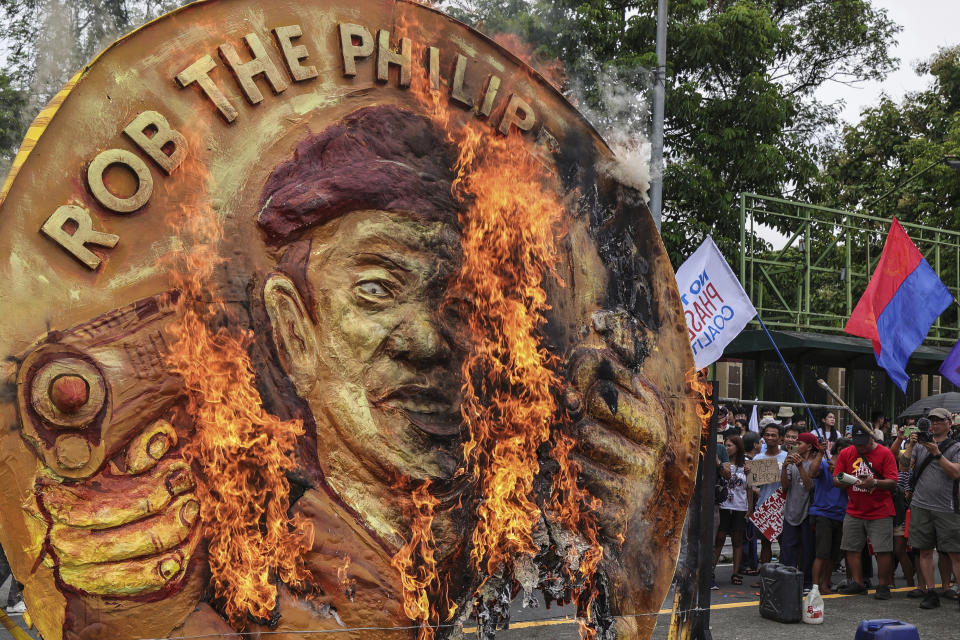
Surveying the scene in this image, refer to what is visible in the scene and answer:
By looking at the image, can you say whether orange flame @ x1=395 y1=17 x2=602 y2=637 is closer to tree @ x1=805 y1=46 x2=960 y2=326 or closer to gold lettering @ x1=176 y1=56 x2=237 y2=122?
gold lettering @ x1=176 y1=56 x2=237 y2=122

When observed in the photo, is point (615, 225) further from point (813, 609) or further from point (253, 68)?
point (813, 609)

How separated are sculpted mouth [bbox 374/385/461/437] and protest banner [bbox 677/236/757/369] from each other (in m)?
4.46

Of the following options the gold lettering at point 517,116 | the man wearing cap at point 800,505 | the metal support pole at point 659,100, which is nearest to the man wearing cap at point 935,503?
the man wearing cap at point 800,505

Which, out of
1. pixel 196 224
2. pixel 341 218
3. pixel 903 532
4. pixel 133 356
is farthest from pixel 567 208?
pixel 903 532

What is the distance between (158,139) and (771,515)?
8.72 m

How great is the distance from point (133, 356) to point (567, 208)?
1.96 metres

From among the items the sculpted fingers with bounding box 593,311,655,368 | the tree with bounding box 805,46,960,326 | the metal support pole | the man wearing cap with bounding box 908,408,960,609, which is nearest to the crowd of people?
the man wearing cap with bounding box 908,408,960,609

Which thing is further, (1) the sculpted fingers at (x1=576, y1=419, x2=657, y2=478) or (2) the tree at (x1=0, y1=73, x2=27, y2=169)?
(1) the sculpted fingers at (x1=576, y1=419, x2=657, y2=478)

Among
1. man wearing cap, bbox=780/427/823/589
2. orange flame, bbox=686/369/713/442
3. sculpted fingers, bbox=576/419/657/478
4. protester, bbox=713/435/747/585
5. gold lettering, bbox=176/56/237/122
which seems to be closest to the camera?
gold lettering, bbox=176/56/237/122

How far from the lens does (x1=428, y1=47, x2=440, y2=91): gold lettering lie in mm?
3689

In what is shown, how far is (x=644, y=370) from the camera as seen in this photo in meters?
4.27

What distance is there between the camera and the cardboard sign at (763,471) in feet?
31.4

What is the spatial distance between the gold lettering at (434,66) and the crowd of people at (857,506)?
6699mm

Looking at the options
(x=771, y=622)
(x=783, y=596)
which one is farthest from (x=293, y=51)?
(x=771, y=622)
